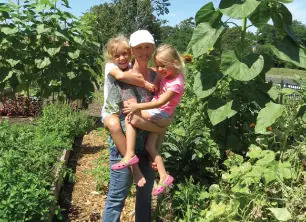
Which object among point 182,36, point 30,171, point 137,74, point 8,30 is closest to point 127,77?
point 137,74

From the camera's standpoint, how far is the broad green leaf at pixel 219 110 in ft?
9.46

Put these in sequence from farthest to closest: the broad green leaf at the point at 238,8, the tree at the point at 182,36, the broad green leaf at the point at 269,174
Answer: the tree at the point at 182,36 < the broad green leaf at the point at 238,8 < the broad green leaf at the point at 269,174

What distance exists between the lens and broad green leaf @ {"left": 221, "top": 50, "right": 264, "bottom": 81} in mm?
2645

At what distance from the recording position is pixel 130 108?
2.57 m

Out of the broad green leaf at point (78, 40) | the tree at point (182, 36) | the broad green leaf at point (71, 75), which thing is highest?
the tree at point (182, 36)

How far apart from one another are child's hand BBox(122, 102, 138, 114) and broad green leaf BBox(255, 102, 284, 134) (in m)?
0.78

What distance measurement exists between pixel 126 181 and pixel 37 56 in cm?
461

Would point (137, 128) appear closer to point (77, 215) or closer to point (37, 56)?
point (77, 215)

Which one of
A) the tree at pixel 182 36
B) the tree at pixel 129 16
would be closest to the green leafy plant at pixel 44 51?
A: the tree at pixel 182 36

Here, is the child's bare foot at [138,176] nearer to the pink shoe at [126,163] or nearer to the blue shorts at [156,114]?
the pink shoe at [126,163]

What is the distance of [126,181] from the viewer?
2.69m

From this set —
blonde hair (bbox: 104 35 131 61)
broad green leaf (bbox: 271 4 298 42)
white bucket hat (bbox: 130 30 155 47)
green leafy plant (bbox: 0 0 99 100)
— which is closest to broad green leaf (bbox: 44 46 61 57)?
green leafy plant (bbox: 0 0 99 100)

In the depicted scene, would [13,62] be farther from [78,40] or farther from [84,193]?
[84,193]

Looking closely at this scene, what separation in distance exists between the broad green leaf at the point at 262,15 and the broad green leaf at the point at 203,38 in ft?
0.73
